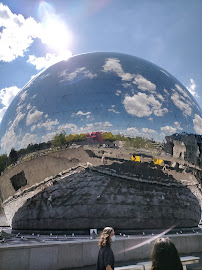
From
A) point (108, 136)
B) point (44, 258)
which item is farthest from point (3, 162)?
point (44, 258)

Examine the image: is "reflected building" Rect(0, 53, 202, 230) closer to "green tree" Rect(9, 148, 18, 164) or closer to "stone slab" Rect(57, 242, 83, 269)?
"green tree" Rect(9, 148, 18, 164)

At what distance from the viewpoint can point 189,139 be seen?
7.08 metres

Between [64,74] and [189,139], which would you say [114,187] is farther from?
[64,74]

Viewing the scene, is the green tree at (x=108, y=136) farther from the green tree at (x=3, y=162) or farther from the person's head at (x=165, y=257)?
the person's head at (x=165, y=257)

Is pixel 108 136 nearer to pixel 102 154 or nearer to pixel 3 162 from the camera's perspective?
pixel 102 154

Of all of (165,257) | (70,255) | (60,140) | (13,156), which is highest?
(60,140)

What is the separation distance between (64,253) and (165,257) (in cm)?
285

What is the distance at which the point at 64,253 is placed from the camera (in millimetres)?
4672

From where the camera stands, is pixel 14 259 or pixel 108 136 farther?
pixel 108 136

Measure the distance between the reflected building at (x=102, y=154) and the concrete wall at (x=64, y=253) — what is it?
647mm

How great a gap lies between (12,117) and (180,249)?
222 inches

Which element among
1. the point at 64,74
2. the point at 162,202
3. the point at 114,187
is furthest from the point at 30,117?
the point at 162,202

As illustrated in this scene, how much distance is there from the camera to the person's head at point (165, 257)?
7.64 feet

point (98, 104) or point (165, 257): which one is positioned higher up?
point (98, 104)
